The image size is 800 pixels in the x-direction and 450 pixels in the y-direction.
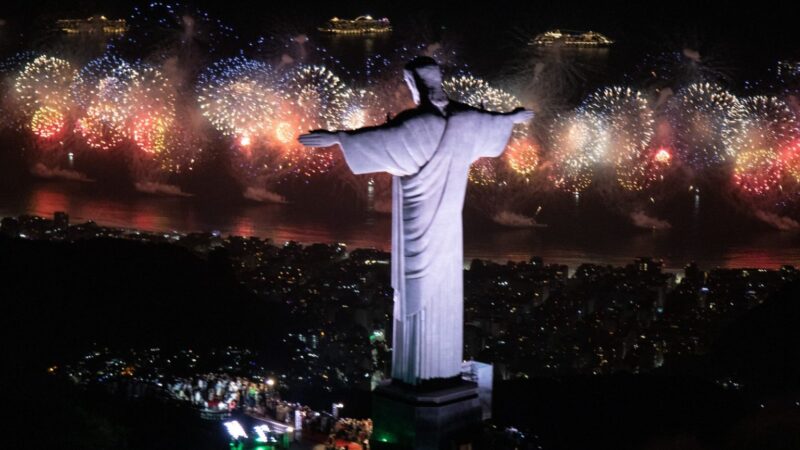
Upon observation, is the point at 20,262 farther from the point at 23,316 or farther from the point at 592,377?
the point at 592,377

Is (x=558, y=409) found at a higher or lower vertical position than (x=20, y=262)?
lower

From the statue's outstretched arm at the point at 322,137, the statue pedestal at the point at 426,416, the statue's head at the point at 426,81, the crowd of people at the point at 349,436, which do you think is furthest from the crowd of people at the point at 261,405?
the statue's head at the point at 426,81

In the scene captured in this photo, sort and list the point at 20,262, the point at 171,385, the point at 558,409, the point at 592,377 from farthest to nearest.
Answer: the point at 20,262
the point at 592,377
the point at 558,409
the point at 171,385

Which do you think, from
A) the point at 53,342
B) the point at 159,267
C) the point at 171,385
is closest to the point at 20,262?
the point at 159,267

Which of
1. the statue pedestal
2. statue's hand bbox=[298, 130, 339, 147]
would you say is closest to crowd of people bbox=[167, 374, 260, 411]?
the statue pedestal

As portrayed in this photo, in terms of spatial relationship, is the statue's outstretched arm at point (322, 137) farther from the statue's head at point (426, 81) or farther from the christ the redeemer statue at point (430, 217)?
the statue's head at point (426, 81)

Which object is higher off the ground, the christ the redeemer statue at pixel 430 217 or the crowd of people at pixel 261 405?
the christ the redeemer statue at pixel 430 217
